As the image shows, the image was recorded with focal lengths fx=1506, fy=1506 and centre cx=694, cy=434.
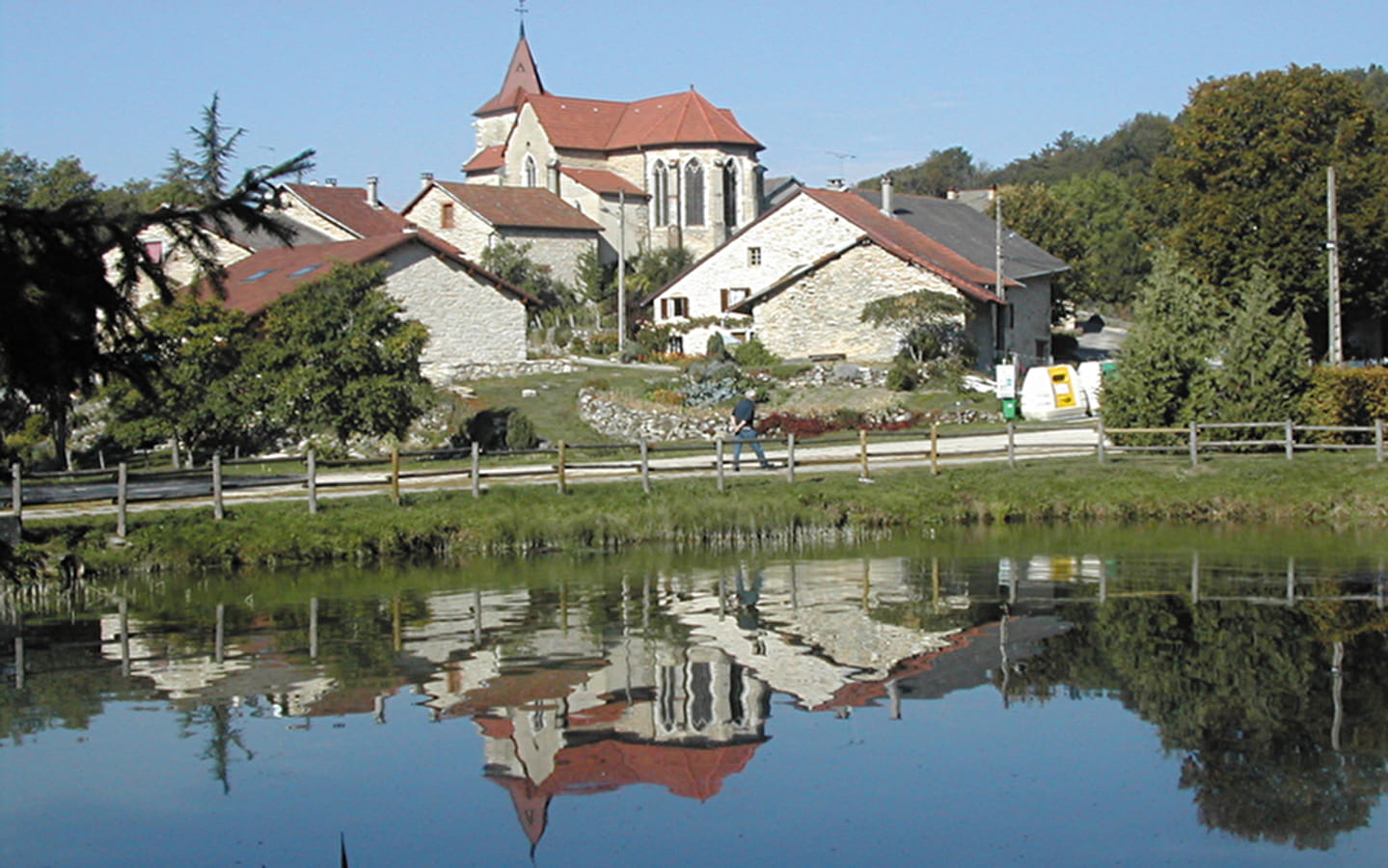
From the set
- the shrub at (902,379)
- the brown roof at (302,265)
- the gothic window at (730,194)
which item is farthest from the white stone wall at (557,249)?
the shrub at (902,379)

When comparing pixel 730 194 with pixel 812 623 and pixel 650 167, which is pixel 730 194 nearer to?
pixel 650 167

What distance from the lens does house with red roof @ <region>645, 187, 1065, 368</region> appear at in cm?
5225

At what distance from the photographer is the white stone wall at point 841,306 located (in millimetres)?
52156

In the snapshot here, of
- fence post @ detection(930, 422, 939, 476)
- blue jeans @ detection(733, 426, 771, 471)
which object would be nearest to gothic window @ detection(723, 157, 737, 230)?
blue jeans @ detection(733, 426, 771, 471)

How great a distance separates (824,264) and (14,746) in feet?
142

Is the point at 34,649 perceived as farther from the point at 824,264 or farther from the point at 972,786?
the point at 824,264

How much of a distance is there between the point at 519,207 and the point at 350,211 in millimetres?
9055

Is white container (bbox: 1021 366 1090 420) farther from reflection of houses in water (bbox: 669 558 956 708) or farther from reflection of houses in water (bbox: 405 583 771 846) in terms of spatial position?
reflection of houses in water (bbox: 405 583 771 846)

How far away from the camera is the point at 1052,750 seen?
12344mm

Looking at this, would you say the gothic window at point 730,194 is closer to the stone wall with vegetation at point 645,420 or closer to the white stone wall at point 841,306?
the white stone wall at point 841,306

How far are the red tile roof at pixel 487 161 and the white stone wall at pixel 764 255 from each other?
118 ft

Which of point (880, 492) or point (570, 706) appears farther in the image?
point (880, 492)

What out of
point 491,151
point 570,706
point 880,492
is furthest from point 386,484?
point 491,151

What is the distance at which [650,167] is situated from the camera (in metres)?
86.3
